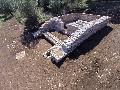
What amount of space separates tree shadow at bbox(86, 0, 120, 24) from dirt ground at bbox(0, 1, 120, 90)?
503mm

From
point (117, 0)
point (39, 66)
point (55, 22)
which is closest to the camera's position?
point (39, 66)

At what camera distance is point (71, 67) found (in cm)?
1675

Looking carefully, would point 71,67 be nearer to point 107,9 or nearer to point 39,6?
point 107,9

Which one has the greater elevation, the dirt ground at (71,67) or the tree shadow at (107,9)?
the dirt ground at (71,67)

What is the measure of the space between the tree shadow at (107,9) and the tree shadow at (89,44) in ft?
4.21

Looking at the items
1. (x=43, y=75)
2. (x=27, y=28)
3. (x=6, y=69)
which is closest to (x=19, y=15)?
(x=27, y=28)

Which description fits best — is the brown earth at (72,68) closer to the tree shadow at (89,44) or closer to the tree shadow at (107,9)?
the tree shadow at (89,44)

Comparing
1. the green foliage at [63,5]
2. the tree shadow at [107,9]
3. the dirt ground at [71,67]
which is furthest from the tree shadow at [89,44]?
the green foliage at [63,5]

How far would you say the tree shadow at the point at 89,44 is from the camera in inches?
690

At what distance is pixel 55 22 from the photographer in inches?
806

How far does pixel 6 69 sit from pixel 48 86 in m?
3.37

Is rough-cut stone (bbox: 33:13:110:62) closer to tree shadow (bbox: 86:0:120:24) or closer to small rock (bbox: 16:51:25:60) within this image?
tree shadow (bbox: 86:0:120:24)

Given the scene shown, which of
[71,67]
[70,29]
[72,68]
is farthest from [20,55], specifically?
[72,68]

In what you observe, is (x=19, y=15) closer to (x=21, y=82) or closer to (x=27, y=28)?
(x=27, y=28)
